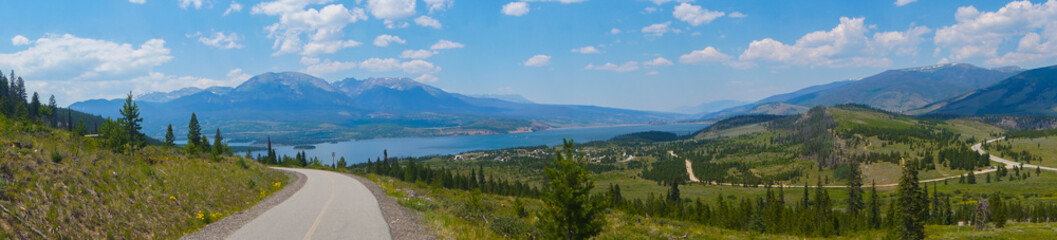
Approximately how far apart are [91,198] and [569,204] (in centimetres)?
1722

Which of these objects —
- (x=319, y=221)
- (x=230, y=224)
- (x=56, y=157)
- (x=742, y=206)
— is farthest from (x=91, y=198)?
(x=742, y=206)

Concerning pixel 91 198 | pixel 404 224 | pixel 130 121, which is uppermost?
pixel 130 121

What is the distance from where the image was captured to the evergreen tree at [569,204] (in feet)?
65.8

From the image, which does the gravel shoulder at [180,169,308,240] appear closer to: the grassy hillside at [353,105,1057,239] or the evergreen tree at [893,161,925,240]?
the grassy hillside at [353,105,1057,239]

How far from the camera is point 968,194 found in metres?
140

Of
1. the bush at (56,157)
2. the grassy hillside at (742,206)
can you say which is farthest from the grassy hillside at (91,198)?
the grassy hillside at (742,206)

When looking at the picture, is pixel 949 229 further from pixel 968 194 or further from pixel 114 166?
pixel 114 166

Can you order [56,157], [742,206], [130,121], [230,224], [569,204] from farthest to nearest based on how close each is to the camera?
[742,206] → [130,121] → [569,204] → [56,157] → [230,224]

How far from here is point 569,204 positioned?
20281mm

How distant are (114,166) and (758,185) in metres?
206

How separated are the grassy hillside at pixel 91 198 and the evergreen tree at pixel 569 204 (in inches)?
545

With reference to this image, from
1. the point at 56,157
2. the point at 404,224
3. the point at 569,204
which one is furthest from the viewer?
the point at 569,204

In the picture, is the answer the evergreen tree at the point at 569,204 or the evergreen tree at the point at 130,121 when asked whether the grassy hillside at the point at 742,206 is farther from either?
the evergreen tree at the point at 130,121

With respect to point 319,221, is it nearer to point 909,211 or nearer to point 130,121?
point 130,121
